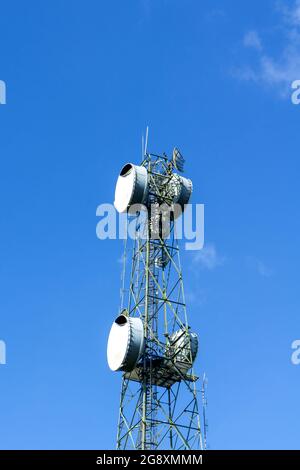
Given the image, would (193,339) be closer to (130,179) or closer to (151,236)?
(151,236)

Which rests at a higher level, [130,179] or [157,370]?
[130,179]

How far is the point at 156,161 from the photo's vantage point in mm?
63000

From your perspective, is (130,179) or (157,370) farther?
(130,179)
